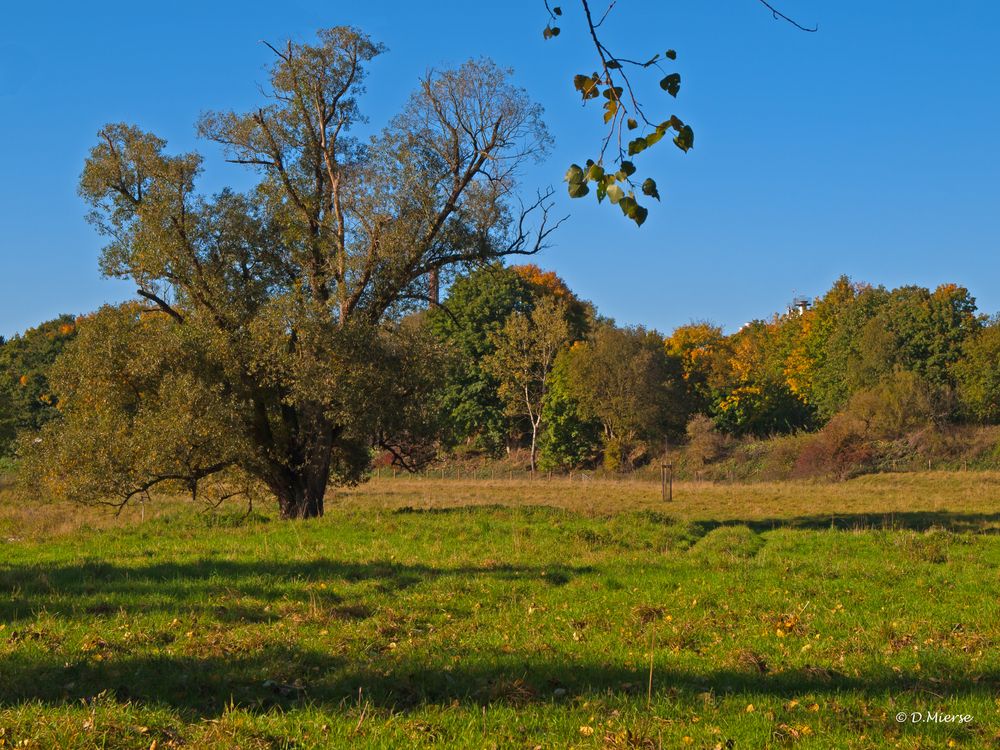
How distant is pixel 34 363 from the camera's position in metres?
88.3

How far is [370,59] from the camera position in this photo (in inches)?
918

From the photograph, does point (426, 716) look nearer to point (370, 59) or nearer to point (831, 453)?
point (370, 59)

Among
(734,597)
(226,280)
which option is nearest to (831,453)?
(226,280)

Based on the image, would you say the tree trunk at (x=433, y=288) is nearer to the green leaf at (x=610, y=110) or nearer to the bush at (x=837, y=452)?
the green leaf at (x=610, y=110)

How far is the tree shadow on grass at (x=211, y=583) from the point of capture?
10297 mm

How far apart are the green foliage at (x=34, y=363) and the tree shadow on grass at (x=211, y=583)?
64105 mm

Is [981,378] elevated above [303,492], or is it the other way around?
[981,378]

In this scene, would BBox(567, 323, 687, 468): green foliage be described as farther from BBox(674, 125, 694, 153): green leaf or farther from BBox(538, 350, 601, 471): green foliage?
BBox(674, 125, 694, 153): green leaf

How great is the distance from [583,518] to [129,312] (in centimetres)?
1280

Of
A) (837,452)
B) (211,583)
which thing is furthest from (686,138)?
(837,452)

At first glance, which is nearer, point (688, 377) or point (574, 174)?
point (574, 174)

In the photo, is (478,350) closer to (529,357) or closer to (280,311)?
(529,357)

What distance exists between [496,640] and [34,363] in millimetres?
92472

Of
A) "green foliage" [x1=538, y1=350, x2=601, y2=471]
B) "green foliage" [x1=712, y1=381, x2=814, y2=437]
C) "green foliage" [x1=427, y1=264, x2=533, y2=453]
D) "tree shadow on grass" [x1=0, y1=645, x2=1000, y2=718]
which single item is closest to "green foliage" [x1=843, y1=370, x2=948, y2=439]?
"green foliage" [x1=712, y1=381, x2=814, y2=437]
